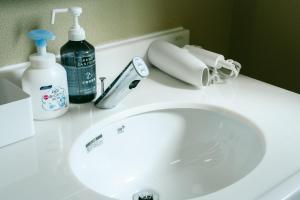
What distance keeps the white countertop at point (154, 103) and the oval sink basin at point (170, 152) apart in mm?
27

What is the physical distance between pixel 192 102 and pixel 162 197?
22 cm

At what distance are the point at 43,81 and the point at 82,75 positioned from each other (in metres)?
0.10

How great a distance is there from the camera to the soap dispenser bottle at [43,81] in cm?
75

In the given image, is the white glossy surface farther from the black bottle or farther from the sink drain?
the sink drain

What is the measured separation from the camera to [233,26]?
4.29ft

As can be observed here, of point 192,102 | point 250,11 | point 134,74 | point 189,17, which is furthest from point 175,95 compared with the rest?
point 250,11

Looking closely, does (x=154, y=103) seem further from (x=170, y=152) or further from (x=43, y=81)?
(x=43, y=81)

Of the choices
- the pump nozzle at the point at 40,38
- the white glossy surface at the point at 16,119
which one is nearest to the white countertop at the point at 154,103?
the white glossy surface at the point at 16,119

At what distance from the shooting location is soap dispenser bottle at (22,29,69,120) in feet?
2.45

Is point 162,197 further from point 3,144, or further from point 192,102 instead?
point 3,144

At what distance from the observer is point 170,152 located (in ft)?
2.92

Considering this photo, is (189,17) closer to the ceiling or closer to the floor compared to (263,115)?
closer to the ceiling

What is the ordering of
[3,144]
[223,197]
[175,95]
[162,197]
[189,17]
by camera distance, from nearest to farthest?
[223,197], [3,144], [162,197], [175,95], [189,17]

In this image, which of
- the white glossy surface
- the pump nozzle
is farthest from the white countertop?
the pump nozzle
